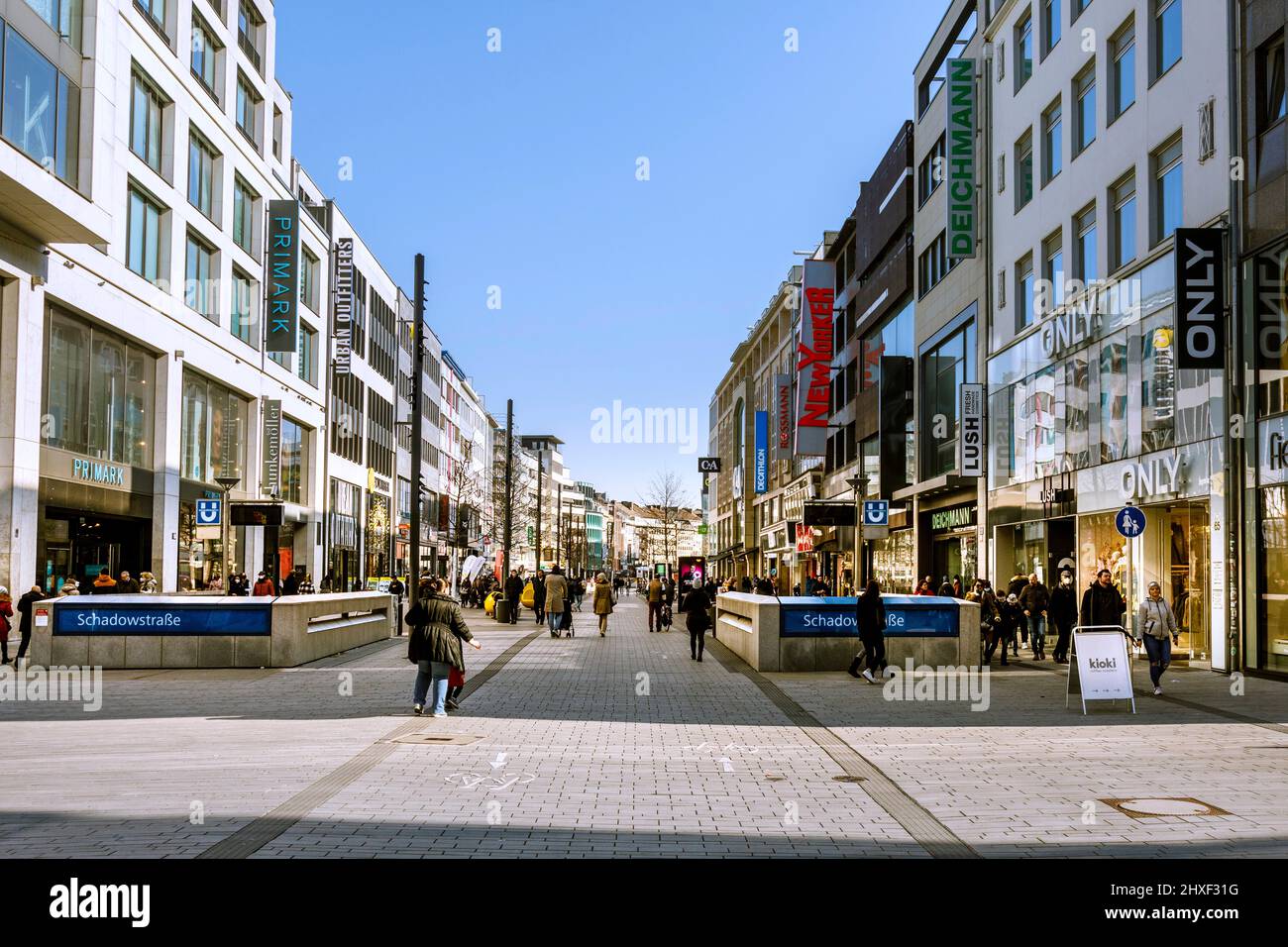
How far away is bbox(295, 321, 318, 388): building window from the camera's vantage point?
5634 cm

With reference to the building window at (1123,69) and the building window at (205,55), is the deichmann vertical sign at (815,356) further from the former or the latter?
the building window at (1123,69)

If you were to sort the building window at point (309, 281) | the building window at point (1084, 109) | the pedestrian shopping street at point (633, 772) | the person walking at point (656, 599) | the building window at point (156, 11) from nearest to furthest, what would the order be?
the pedestrian shopping street at point (633, 772), the building window at point (1084, 109), the building window at point (156, 11), the person walking at point (656, 599), the building window at point (309, 281)

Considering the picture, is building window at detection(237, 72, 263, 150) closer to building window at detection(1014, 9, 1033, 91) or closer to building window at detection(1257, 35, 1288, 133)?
building window at detection(1014, 9, 1033, 91)

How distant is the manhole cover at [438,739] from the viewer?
1266 centimetres

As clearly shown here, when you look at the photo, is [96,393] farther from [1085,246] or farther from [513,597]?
[1085,246]

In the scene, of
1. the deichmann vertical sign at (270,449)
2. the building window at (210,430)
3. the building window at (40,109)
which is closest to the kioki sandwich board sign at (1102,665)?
the building window at (40,109)

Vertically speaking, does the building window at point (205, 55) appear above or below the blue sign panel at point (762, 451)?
above

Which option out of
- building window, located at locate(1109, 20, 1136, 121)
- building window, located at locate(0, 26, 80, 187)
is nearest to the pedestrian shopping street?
building window, located at locate(1109, 20, 1136, 121)

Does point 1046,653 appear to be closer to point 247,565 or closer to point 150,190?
point 150,190

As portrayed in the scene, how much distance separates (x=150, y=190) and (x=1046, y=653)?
27.0m

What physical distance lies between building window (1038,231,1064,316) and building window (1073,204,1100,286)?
2.59 feet

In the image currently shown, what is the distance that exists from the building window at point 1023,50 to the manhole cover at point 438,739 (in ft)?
84.9
